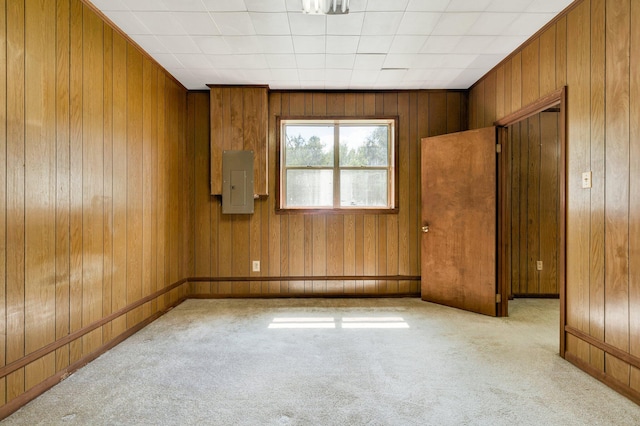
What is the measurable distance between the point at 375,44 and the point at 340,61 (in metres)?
0.45

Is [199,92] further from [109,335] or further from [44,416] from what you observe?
[44,416]

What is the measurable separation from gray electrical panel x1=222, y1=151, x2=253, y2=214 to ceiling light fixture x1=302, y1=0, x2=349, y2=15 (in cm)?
195

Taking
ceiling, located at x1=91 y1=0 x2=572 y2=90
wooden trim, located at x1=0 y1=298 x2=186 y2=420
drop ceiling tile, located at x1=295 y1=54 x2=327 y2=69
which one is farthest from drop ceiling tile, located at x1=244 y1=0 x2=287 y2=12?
wooden trim, located at x1=0 y1=298 x2=186 y2=420

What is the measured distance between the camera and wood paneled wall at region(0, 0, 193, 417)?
182 centimetres

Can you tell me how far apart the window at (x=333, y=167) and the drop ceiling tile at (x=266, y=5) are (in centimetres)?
181

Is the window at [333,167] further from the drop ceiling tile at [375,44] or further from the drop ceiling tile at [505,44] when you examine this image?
the drop ceiling tile at [505,44]

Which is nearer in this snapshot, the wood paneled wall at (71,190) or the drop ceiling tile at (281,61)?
the wood paneled wall at (71,190)

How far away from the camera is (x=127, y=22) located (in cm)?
263

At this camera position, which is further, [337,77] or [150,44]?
[337,77]

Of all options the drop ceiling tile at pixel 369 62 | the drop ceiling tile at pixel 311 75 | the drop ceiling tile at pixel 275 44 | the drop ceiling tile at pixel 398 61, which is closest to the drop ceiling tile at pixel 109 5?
the drop ceiling tile at pixel 275 44

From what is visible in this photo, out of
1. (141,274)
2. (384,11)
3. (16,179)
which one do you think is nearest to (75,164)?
(16,179)

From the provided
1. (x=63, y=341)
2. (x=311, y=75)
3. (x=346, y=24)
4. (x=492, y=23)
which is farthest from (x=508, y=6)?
(x=63, y=341)

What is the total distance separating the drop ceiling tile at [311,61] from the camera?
3205 mm

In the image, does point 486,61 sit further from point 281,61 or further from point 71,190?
point 71,190
